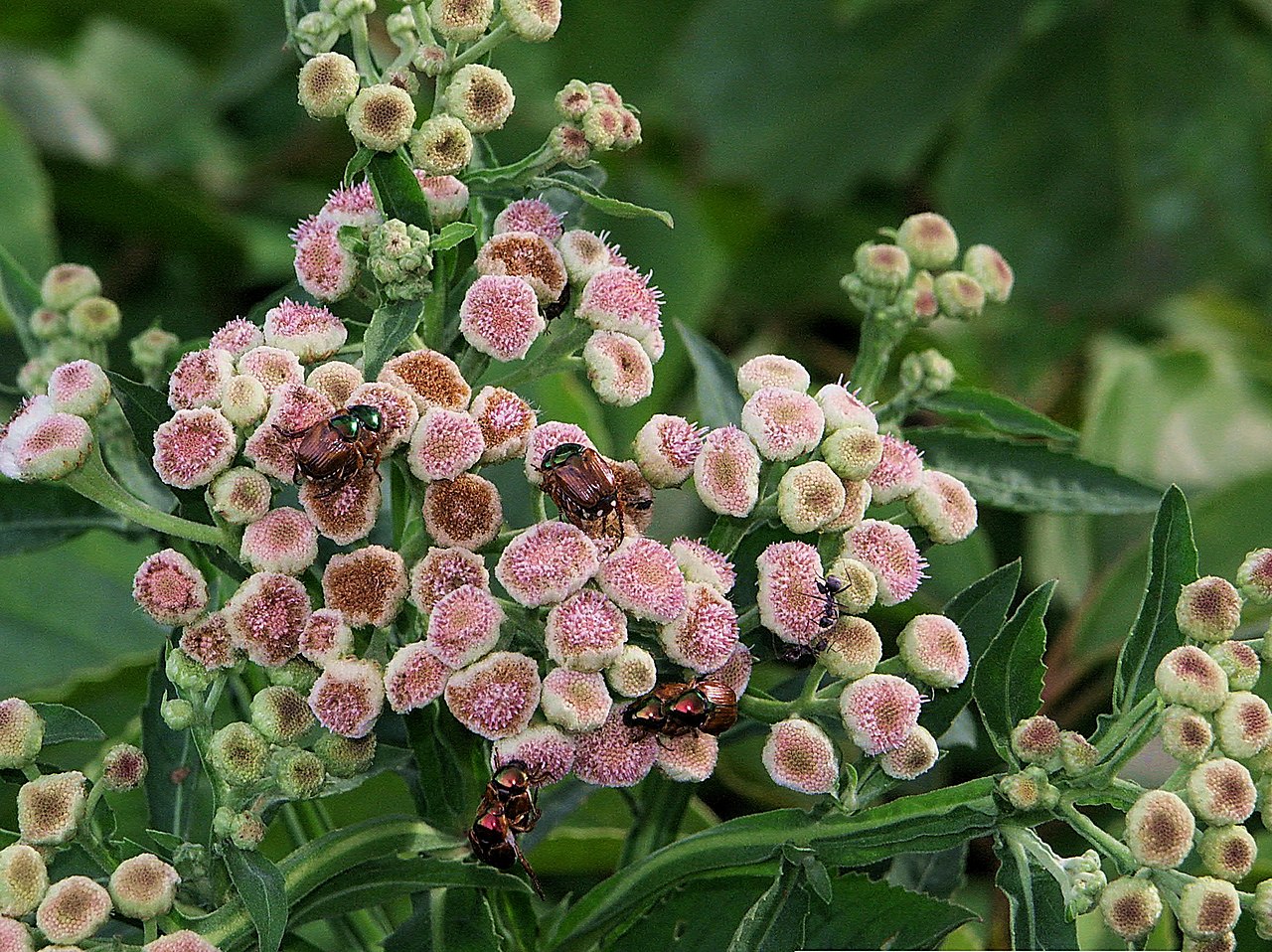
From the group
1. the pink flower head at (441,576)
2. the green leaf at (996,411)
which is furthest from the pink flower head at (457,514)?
the green leaf at (996,411)

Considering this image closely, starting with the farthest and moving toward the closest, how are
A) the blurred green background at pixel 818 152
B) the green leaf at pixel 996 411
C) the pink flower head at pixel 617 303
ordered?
the blurred green background at pixel 818 152, the green leaf at pixel 996 411, the pink flower head at pixel 617 303

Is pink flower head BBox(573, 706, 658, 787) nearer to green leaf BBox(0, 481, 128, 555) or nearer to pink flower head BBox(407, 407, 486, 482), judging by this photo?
pink flower head BBox(407, 407, 486, 482)

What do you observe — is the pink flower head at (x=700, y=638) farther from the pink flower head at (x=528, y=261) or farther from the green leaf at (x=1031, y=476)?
the green leaf at (x=1031, y=476)

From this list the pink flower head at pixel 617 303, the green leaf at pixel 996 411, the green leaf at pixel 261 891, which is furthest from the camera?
the green leaf at pixel 996 411

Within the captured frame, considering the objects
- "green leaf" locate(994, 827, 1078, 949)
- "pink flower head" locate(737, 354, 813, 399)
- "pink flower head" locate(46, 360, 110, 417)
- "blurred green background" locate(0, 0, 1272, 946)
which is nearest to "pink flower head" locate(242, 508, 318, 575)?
"pink flower head" locate(46, 360, 110, 417)

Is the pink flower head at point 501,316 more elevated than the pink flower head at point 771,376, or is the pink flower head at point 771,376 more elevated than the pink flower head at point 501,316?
the pink flower head at point 771,376

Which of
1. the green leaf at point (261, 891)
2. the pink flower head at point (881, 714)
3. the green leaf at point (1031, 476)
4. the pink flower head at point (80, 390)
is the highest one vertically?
the green leaf at point (1031, 476)
